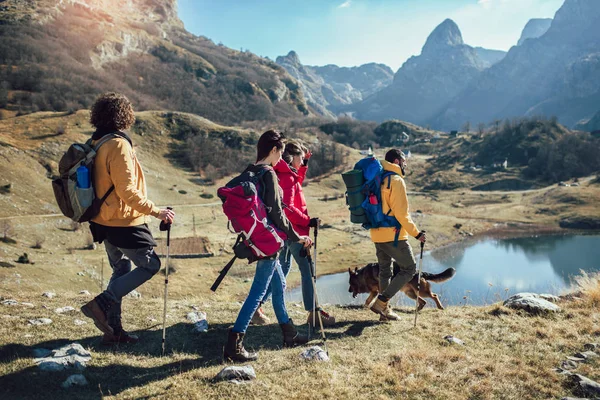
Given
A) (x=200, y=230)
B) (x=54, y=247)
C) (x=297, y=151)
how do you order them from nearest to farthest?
(x=297, y=151) < (x=54, y=247) < (x=200, y=230)

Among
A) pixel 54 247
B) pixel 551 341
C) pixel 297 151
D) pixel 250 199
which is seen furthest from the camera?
pixel 54 247

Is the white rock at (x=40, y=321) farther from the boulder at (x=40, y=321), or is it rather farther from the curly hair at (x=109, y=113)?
the curly hair at (x=109, y=113)

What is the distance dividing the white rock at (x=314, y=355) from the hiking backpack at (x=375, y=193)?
247 cm

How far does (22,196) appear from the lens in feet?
126

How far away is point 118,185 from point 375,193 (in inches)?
165

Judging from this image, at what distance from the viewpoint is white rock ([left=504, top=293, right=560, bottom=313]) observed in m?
8.46

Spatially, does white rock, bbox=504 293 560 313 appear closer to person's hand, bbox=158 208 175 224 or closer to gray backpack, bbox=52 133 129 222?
person's hand, bbox=158 208 175 224

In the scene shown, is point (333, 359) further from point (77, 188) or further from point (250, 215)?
point (77, 188)

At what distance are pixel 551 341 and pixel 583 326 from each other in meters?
1.25

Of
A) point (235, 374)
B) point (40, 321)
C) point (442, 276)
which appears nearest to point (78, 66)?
point (40, 321)

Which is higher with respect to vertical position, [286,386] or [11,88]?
[11,88]

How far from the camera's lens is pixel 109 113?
5129mm

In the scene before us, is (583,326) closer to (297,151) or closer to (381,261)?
(381,261)

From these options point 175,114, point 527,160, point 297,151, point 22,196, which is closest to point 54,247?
point 22,196
